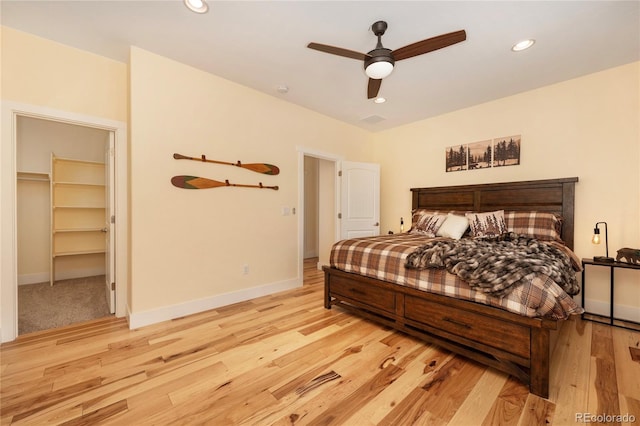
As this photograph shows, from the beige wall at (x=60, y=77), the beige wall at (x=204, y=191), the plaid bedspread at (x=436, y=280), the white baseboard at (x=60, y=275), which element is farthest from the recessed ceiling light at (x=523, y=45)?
the white baseboard at (x=60, y=275)

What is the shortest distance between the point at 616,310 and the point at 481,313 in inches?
87.1

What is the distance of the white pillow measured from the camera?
3004 mm

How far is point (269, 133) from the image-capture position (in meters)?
3.41

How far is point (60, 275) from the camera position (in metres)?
4.01

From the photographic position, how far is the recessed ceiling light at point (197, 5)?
185cm

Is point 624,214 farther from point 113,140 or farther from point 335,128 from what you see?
point 113,140

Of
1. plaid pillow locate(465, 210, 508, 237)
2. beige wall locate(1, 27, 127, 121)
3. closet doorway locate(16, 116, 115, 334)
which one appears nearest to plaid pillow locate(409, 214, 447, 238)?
plaid pillow locate(465, 210, 508, 237)

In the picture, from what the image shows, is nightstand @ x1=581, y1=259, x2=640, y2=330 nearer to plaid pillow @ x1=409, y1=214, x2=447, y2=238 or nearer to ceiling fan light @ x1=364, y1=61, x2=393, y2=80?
plaid pillow @ x1=409, y1=214, x2=447, y2=238

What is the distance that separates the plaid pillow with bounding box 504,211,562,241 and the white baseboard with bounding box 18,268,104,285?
6336 millimetres

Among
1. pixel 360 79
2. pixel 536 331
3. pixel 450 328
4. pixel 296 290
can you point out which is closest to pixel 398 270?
pixel 450 328

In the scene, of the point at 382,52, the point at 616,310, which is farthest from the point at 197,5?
the point at 616,310

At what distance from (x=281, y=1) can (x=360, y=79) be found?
130 cm

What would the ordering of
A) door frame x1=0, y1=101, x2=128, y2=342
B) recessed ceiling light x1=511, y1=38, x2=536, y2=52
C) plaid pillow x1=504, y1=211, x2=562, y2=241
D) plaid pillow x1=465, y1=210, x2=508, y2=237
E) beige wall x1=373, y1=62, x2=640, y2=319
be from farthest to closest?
plaid pillow x1=465, y1=210, x2=508, y2=237 → plaid pillow x1=504, y1=211, x2=562, y2=241 → beige wall x1=373, y1=62, x2=640, y2=319 → recessed ceiling light x1=511, y1=38, x2=536, y2=52 → door frame x1=0, y1=101, x2=128, y2=342

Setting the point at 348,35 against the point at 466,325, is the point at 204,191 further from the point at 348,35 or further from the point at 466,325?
the point at 466,325
